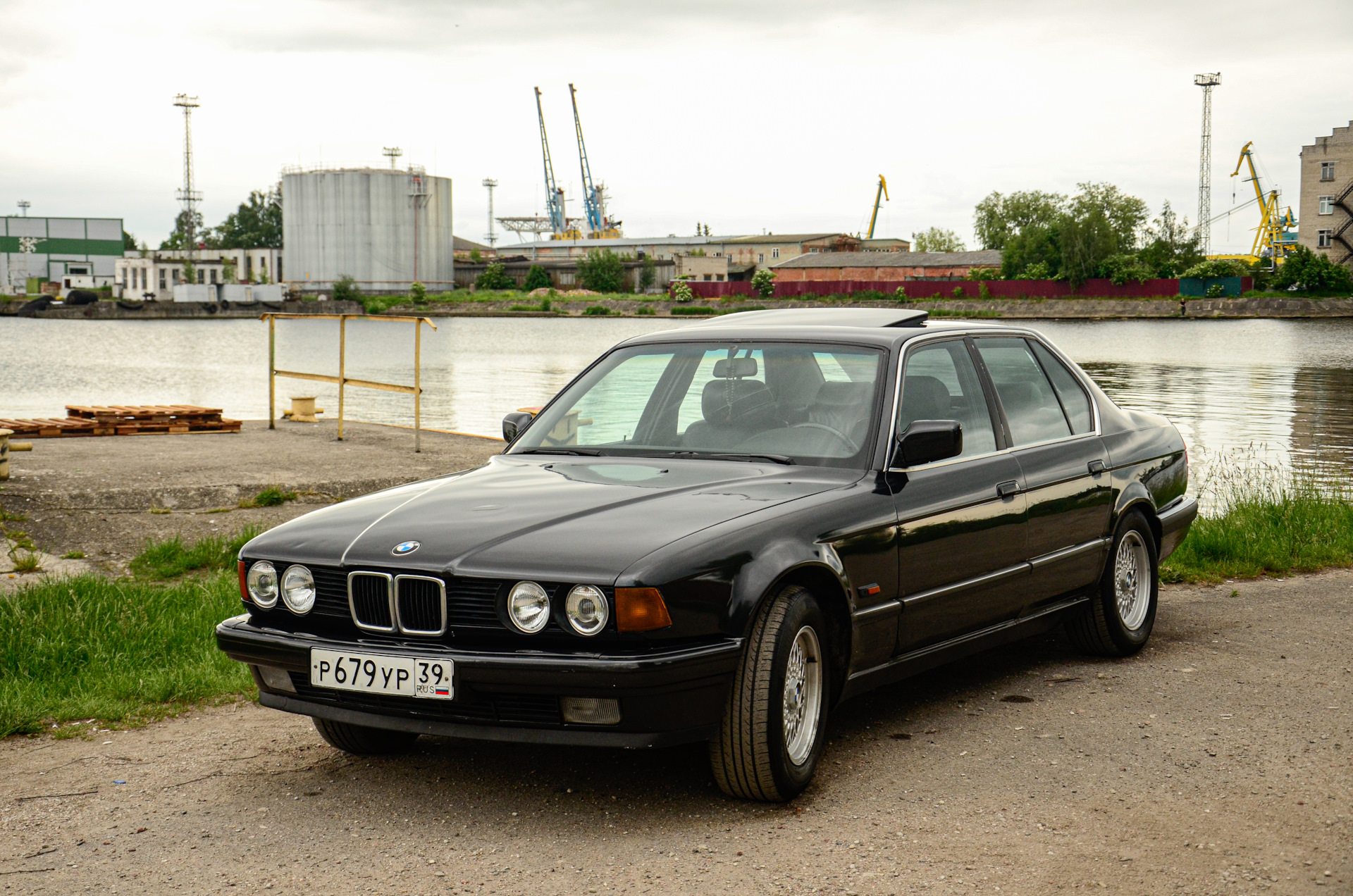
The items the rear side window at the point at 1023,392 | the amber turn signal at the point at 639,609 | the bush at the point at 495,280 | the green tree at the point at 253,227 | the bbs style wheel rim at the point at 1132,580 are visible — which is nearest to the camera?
the amber turn signal at the point at 639,609

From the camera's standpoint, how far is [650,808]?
397 cm

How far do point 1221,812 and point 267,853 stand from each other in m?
2.86

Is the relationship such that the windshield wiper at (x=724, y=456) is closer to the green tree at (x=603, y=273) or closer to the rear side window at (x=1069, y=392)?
the rear side window at (x=1069, y=392)

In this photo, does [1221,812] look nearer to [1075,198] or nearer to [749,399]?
[749,399]

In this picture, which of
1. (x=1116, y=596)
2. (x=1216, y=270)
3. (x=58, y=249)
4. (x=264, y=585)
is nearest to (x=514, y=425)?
(x=264, y=585)

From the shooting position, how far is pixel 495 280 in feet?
484

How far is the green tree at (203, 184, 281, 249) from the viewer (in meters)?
178

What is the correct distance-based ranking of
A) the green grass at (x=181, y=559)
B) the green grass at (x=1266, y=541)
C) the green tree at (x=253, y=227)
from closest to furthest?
the green grass at (x=181, y=559)
the green grass at (x=1266, y=541)
the green tree at (x=253, y=227)

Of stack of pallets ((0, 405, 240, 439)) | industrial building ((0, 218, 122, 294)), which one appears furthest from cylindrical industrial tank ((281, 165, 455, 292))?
stack of pallets ((0, 405, 240, 439))

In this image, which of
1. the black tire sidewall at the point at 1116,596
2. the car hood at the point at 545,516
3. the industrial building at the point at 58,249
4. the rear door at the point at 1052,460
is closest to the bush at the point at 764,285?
the industrial building at the point at 58,249

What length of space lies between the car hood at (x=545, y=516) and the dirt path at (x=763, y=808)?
0.81 metres

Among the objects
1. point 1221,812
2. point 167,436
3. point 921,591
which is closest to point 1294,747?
point 1221,812

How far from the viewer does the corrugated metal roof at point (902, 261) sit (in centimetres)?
13025

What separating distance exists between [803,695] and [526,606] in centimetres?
104
